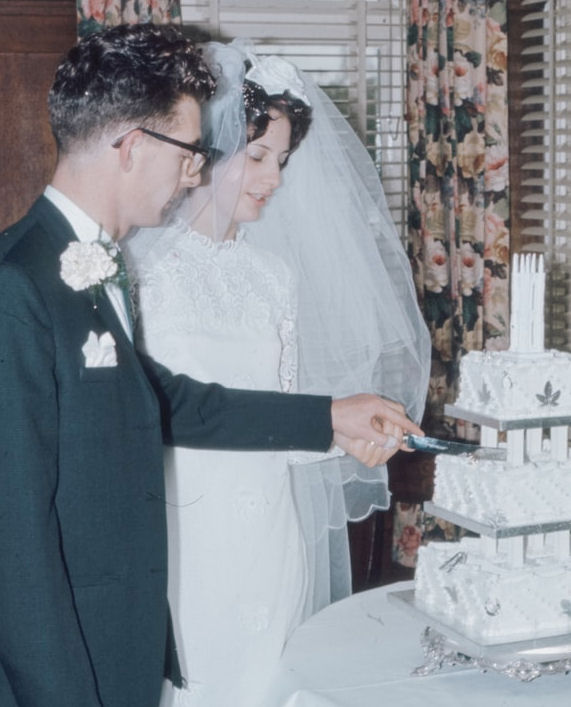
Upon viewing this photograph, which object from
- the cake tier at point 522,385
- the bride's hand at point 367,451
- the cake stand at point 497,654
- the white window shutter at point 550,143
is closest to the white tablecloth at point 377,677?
the cake stand at point 497,654

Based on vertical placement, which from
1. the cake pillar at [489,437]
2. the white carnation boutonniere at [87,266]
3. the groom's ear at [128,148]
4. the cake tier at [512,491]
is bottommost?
the cake tier at [512,491]

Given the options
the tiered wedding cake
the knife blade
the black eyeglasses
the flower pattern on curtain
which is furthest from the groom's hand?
the flower pattern on curtain

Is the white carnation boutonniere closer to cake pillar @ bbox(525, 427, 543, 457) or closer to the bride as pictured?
the bride

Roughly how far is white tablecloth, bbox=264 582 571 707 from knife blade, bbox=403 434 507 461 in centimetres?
37

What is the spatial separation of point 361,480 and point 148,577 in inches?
49.0

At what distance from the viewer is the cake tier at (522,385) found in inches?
80.0

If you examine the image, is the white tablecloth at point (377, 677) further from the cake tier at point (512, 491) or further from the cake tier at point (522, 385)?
the cake tier at point (522, 385)

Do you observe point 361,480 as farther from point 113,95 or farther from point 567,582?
point 113,95

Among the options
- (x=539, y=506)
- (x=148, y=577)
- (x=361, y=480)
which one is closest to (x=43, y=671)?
(x=148, y=577)

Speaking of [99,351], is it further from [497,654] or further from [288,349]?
[288,349]

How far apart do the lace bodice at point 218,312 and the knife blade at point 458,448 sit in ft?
1.79

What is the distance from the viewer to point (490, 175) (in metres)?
4.38

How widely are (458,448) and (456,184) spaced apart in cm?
243

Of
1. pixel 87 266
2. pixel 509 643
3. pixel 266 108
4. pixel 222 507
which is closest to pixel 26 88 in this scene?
pixel 266 108
